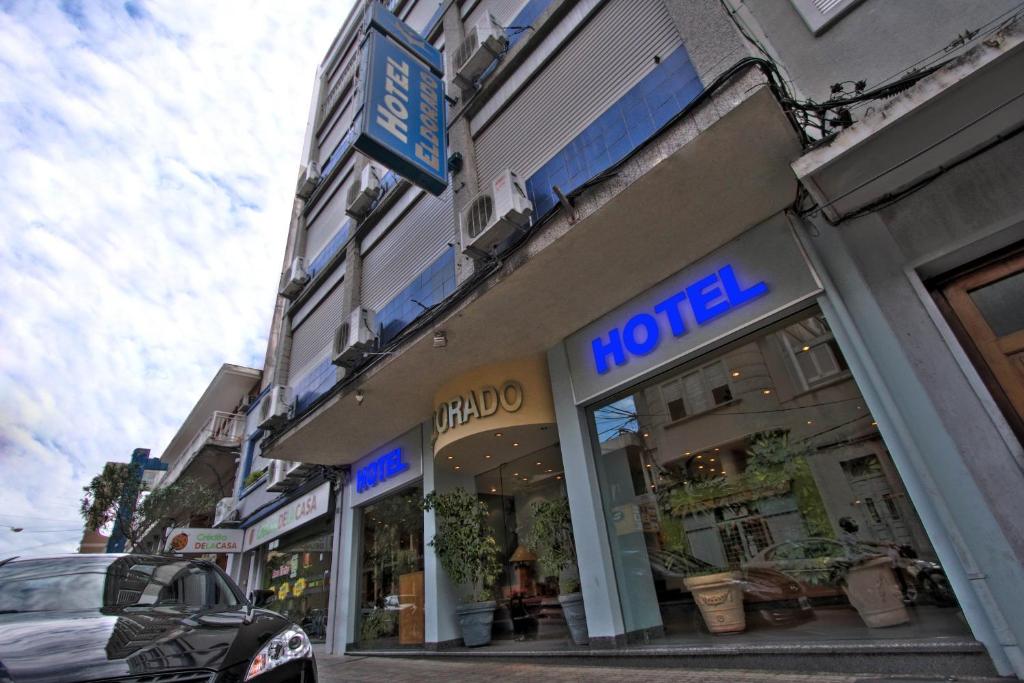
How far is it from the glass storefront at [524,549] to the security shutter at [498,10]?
28.6 ft

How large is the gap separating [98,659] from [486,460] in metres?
7.13

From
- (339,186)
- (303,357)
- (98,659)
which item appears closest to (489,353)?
(98,659)

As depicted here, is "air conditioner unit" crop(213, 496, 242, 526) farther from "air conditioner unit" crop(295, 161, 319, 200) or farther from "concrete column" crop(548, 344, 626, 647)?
"concrete column" crop(548, 344, 626, 647)

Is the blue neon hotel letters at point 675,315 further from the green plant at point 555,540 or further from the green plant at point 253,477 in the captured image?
the green plant at point 253,477

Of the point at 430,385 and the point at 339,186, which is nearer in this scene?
the point at 430,385

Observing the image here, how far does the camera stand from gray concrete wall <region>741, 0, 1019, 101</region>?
15.1 feet

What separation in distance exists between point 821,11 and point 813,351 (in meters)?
3.86

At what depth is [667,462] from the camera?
21.6 feet

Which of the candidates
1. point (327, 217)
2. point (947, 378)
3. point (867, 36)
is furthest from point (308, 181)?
point (947, 378)

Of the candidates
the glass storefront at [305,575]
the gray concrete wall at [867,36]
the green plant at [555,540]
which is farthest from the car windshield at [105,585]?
the glass storefront at [305,575]

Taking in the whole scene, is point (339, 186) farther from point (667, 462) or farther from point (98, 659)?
point (98, 659)

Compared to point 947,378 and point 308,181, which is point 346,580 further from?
point 308,181

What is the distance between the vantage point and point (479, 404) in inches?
315

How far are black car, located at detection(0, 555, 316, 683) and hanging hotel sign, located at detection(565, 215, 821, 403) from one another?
4.90 m
